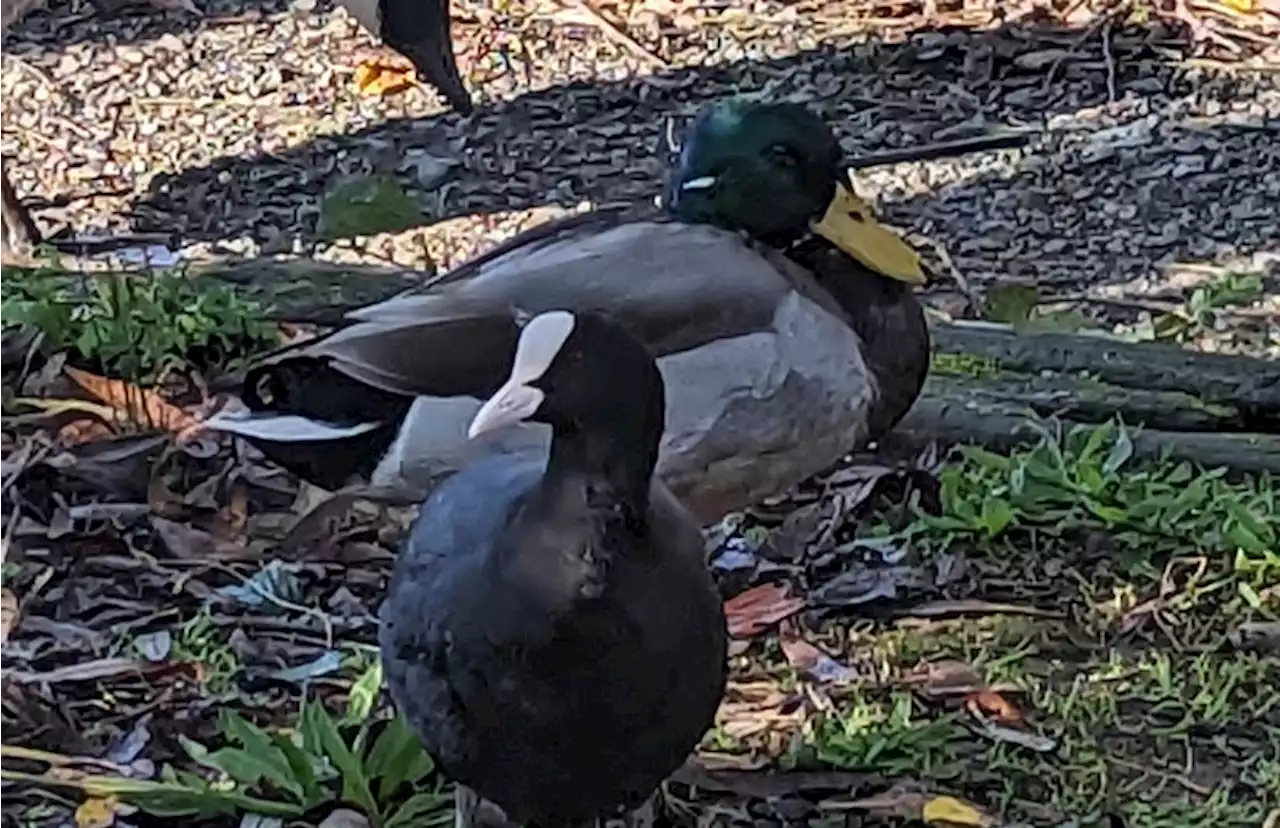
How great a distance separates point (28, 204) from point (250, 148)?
68cm

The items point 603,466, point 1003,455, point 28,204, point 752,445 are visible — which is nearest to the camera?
point 603,466

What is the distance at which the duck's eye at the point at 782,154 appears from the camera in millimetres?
3955

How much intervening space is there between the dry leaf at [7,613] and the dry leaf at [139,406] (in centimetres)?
59

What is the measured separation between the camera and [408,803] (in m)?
3.23

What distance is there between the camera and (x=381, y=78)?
7430 millimetres

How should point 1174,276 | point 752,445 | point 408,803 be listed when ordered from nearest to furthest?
point 408,803 → point 752,445 → point 1174,276

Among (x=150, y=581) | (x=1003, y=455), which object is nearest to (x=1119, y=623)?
(x=1003, y=455)

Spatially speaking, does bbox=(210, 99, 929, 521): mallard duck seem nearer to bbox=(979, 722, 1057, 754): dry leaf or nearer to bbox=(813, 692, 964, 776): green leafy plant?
bbox=(813, 692, 964, 776): green leafy plant

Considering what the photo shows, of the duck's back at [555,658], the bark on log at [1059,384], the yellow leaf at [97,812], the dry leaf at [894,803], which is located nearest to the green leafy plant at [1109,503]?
→ the bark on log at [1059,384]

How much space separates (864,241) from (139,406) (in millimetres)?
1342

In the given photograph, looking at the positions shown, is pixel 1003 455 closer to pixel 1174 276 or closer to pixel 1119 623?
pixel 1119 623

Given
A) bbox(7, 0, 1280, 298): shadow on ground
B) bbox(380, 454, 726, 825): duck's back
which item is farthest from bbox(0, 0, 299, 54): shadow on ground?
bbox(380, 454, 726, 825): duck's back

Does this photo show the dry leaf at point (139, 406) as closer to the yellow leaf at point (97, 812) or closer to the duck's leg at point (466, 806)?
the yellow leaf at point (97, 812)

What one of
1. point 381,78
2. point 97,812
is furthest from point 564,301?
point 381,78
